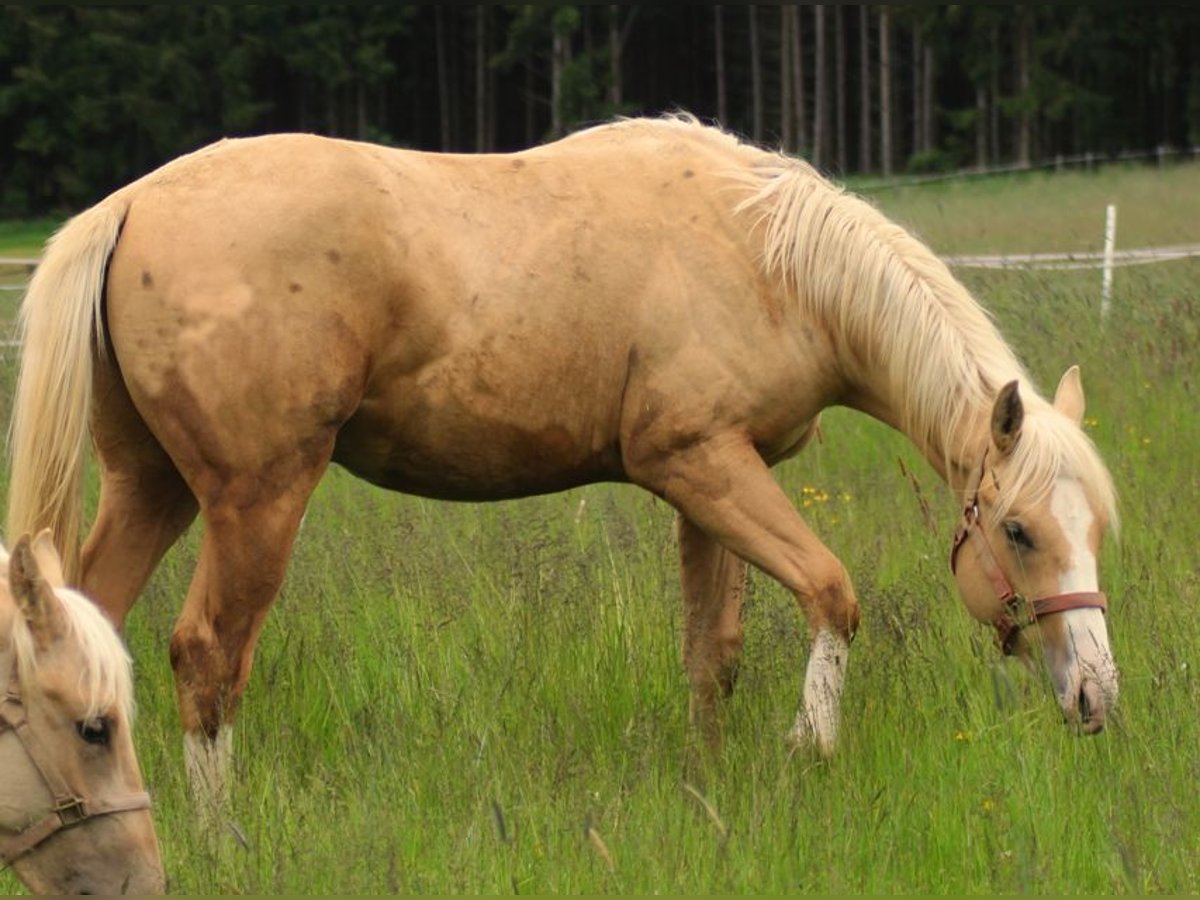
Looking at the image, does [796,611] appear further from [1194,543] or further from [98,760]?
[98,760]

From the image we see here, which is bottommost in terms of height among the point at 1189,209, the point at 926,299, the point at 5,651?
the point at 1189,209

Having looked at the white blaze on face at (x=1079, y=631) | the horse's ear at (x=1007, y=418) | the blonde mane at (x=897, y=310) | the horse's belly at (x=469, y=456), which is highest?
the blonde mane at (x=897, y=310)

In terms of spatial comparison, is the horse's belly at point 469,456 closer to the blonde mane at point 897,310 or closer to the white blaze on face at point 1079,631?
the blonde mane at point 897,310

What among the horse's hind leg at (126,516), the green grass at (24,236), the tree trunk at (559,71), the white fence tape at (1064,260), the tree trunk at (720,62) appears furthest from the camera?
the tree trunk at (720,62)

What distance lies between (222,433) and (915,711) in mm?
2137

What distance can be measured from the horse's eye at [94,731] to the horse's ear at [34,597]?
178 millimetres

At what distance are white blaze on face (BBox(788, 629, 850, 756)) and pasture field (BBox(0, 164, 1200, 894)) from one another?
7 centimetres

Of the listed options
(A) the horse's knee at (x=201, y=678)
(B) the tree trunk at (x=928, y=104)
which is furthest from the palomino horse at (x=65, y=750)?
(B) the tree trunk at (x=928, y=104)

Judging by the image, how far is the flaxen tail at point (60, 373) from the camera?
190 inches

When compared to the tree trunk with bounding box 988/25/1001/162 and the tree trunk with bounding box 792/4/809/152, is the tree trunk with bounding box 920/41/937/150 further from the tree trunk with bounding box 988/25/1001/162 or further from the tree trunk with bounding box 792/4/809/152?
the tree trunk with bounding box 792/4/809/152

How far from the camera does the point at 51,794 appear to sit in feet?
11.7

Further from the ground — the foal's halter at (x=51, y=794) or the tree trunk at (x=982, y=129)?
the foal's halter at (x=51, y=794)

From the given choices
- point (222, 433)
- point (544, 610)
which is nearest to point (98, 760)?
point (222, 433)

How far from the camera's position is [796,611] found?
6.22 meters
